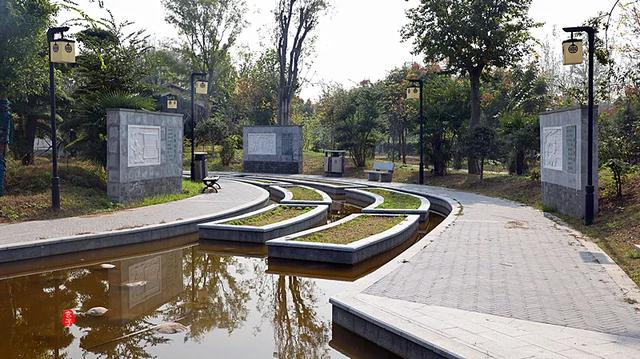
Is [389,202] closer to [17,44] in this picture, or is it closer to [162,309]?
[162,309]

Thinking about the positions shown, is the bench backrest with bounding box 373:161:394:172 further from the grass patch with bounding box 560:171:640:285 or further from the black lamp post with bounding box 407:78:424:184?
the grass patch with bounding box 560:171:640:285

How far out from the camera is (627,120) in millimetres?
22719

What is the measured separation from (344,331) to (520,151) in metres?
18.3

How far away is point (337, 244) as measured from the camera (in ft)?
33.8

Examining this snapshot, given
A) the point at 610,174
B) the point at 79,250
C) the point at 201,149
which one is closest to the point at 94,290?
the point at 79,250

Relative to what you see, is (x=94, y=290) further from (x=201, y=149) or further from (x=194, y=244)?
(x=201, y=149)

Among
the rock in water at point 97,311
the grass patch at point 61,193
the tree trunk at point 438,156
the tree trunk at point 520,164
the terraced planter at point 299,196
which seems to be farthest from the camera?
the tree trunk at point 438,156

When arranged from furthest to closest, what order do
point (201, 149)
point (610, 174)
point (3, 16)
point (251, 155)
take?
1. point (201, 149)
2. point (251, 155)
3. point (610, 174)
4. point (3, 16)

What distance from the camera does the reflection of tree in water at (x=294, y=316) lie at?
6.50 meters

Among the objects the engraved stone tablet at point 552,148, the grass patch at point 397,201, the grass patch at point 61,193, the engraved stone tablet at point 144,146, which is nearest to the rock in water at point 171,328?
the grass patch at point 61,193

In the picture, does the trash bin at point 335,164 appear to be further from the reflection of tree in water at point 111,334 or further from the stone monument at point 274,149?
the reflection of tree in water at point 111,334

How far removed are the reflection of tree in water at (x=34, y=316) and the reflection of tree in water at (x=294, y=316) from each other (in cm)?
247

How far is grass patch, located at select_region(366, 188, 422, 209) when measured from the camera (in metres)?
16.1

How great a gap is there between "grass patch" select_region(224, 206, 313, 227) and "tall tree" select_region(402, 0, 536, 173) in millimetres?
10923
